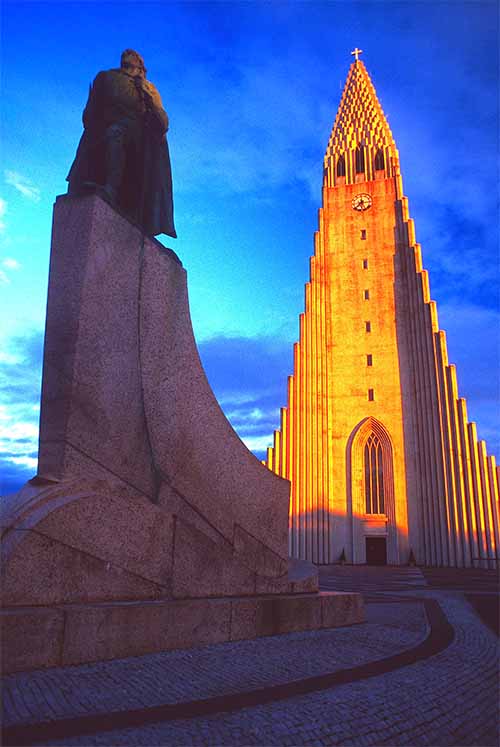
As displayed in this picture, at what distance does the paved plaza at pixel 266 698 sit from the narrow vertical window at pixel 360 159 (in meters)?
37.1

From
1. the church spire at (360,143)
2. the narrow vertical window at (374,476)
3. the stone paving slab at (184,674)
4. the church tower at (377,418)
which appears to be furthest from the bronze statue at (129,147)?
the church spire at (360,143)

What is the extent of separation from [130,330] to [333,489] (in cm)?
2638

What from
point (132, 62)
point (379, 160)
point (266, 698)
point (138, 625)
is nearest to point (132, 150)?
point (132, 62)

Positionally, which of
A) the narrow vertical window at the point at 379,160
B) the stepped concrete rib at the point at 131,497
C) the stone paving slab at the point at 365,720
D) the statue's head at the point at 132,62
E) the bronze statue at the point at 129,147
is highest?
the narrow vertical window at the point at 379,160

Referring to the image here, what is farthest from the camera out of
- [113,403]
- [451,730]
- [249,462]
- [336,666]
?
[249,462]

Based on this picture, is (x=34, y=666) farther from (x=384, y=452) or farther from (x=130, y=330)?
(x=384, y=452)

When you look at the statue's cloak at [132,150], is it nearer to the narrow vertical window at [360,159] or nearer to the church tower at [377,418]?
the church tower at [377,418]

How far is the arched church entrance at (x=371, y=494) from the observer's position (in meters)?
29.2

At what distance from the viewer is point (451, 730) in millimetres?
3004

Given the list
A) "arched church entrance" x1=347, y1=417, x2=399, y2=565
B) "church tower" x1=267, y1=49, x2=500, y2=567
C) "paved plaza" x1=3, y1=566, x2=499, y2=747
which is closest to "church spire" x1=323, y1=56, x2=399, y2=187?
"church tower" x1=267, y1=49, x2=500, y2=567

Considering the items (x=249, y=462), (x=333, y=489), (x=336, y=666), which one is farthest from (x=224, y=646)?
(x=333, y=489)

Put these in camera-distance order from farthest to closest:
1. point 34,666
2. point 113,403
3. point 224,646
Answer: point 113,403, point 224,646, point 34,666

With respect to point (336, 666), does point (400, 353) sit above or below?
above

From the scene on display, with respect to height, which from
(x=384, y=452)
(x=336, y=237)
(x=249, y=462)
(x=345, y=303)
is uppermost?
(x=336, y=237)
